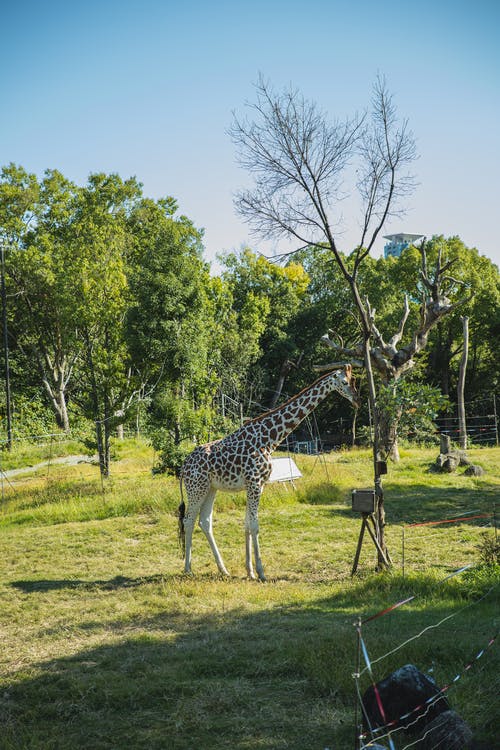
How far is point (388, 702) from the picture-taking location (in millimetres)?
5051

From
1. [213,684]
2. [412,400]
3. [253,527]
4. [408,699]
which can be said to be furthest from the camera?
[253,527]

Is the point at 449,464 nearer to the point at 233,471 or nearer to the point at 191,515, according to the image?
the point at 233,471

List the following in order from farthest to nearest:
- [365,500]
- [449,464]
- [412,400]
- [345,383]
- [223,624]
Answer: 1. [449,464]
2. [345,383]
3. [412,400]
4. [365,500]
5. [223,624]

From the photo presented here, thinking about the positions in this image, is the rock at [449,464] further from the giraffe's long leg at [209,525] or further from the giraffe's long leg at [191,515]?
the giraffe's long leg at [191,515]

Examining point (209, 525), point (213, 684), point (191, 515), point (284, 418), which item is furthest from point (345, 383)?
point (213, 684)

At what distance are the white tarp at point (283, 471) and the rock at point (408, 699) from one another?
38.0 ft

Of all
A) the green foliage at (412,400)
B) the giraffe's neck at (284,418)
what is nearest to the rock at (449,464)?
the giraffe's neck at (284,418)

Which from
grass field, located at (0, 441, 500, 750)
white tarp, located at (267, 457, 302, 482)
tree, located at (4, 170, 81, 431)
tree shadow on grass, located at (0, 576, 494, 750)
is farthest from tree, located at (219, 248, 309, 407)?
tree shadow on grass, located at (0, 576, 494, 750)

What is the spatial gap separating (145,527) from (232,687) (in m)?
8.36

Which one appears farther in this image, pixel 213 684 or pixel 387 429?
pixel 387 429

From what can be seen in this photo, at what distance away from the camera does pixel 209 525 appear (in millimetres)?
10875

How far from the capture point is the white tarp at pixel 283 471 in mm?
16797

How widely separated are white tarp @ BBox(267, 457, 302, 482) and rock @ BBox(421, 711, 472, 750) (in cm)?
1200

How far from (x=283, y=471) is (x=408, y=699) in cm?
1204
